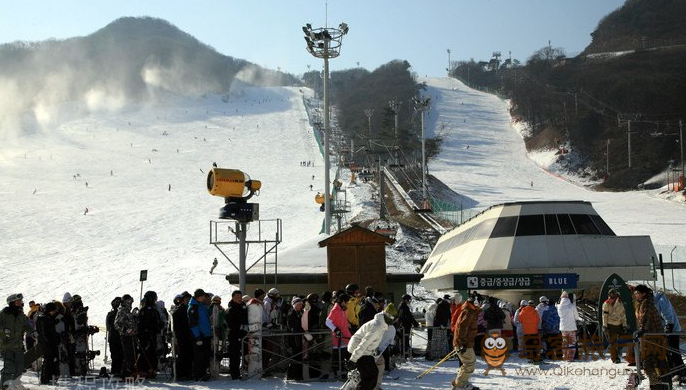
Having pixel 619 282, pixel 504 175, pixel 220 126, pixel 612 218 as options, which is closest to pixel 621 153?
pixel 504 175

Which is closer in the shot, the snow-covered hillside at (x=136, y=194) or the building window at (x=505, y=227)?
the building window at (x=505, y=227)

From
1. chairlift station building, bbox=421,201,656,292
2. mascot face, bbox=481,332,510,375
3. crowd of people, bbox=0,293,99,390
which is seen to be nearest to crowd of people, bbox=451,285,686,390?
mascot face, bbox=481,332,510,375

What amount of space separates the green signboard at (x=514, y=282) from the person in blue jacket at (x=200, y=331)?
6191 mm

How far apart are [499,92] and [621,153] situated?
6562cm

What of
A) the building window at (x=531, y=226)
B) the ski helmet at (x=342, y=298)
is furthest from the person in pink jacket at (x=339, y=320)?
the building window at (x=531, y=226)

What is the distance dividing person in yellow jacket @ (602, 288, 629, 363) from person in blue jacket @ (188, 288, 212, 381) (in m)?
5.83

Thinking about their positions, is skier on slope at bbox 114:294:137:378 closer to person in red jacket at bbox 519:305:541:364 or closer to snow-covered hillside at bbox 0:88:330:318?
person in red jacket at bbox 519:305:541:364

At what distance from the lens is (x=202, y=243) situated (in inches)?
1642

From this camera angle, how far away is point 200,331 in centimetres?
1242

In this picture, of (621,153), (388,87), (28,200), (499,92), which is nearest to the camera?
(28,200)

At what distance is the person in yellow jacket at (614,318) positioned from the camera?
12.9 m

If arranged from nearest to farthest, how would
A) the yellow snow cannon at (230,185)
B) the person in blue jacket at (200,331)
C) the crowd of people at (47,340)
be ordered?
the crowd of people at (47,340)
the person in blue jacket at (200,331)
the yellow snow cannon at (230,185)

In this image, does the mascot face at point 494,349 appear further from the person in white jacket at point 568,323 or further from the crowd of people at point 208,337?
the crowd of people at point 208,337

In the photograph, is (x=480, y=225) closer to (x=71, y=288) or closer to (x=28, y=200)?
(x=71, y=288)
